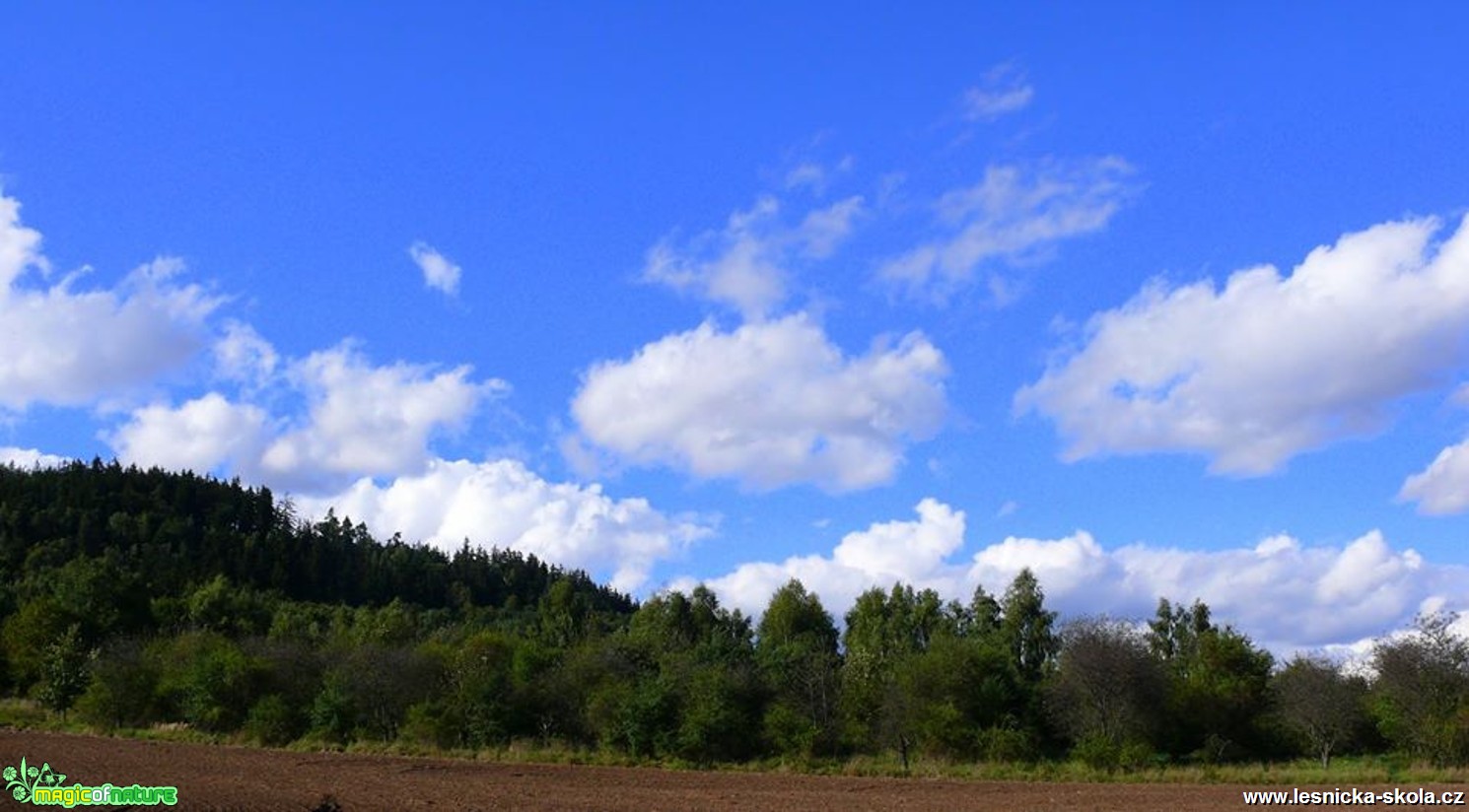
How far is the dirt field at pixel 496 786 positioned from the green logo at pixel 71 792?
0.67 metres

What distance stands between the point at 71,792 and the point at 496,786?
14081 mm

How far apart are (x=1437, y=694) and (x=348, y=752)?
5616cm

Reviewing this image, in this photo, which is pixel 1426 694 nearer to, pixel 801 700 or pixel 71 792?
pixel 801 700

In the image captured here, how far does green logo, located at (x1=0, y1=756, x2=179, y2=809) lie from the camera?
28891mm

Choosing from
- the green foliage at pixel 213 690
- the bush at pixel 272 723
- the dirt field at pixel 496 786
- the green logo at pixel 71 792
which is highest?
the green foliage at pixel 213 690

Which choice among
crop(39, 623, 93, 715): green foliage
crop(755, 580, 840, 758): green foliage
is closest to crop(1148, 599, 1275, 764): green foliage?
crop(755, 580, 840, 758): green foliage

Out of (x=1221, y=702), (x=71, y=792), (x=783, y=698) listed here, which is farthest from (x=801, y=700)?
(x=71, y=792)

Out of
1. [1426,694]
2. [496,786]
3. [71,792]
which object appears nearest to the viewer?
[71,792]

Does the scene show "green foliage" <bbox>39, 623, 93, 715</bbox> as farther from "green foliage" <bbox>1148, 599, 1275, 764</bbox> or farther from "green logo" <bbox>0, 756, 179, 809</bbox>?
"green foliage" <bbox>1148, 599, 1275, 764</bbox>

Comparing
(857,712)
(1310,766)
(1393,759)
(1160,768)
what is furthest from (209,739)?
(1393,759)

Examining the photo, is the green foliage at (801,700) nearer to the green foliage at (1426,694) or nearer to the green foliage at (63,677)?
the green foliage at (1426,694)

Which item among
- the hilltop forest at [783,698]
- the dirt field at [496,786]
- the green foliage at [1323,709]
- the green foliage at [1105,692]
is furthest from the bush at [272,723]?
the green foliage at [1323,709]

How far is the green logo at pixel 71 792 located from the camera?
A: 94.8 ft

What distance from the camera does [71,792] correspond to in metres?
31.2
